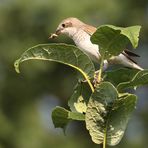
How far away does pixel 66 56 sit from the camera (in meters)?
2.35

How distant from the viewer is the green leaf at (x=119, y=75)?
2.47 m

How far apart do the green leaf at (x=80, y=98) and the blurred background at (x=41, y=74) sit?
32.7 ft

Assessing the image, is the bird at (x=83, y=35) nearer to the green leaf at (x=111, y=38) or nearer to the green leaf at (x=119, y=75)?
the green leaf at (x=119, y=75)

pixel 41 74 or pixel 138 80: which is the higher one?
pixel 138 80

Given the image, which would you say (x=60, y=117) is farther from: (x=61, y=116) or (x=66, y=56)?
(x=66, y=56)

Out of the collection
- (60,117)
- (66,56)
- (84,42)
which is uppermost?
(66,56)

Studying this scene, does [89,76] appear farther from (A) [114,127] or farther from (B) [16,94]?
(B) [16,94]

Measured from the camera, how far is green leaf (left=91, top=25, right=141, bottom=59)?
7.36ft

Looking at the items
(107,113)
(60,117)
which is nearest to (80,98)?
(60,117)

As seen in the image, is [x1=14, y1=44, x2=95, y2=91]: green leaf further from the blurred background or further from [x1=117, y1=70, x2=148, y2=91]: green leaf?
the blurred background

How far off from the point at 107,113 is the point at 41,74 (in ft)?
40.4

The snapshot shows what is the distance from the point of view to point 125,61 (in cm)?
420

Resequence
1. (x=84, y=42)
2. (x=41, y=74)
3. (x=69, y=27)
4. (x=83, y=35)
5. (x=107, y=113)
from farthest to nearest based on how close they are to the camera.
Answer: (x=41, y=74)
(x=69, y=27)
(x=83, y=35)
(x=84, y=42)
(x=107, y=113)

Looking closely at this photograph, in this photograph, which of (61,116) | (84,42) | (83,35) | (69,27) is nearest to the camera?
(61,116)
